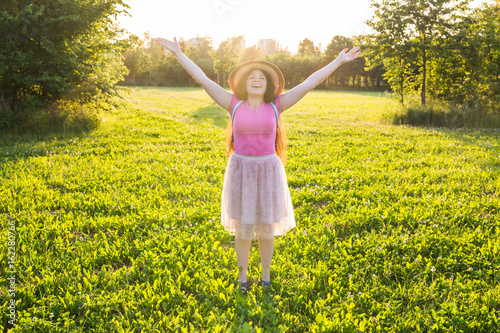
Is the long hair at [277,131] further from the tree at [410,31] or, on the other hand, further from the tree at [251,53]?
the tree at [251,53]

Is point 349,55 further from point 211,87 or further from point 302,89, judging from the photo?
point 211,87

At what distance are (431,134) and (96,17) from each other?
44.2 ft

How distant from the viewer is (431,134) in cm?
1274

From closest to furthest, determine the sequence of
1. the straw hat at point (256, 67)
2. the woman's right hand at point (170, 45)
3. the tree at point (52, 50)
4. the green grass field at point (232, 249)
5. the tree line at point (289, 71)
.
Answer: the green grass field at point (232, 249) → the straw hat at point (256, 67) → the woman's right hand at point (170, 45) → the tree at point (52, 50) → the tree line at point (289, 71)

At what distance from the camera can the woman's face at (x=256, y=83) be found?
11.4ft

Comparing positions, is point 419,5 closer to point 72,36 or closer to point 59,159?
point 72,36

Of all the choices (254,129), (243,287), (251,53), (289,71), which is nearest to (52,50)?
(254,129)

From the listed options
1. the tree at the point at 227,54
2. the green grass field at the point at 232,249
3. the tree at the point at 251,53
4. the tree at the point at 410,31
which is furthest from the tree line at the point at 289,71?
the green grass field at the point at 232,249

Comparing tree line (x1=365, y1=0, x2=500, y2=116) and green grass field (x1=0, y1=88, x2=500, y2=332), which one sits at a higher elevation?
tree line (x1=365, y1=0, x2=500, y2=116)

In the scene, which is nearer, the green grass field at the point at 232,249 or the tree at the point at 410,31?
the green grass field at the point at 232,249

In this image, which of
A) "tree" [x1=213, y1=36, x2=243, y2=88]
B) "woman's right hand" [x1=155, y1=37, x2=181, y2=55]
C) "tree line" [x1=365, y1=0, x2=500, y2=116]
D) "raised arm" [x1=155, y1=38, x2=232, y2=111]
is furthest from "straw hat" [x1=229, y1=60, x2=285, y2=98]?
"tree" [x1=213, y1=36, x2=243, y2=88]

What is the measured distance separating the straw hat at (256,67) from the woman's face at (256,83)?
0.23 feet

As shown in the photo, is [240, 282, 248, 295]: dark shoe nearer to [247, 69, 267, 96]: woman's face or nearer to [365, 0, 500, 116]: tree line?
[247, 69, 267, 96]: woman's face

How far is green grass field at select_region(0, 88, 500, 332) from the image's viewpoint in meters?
3.35
